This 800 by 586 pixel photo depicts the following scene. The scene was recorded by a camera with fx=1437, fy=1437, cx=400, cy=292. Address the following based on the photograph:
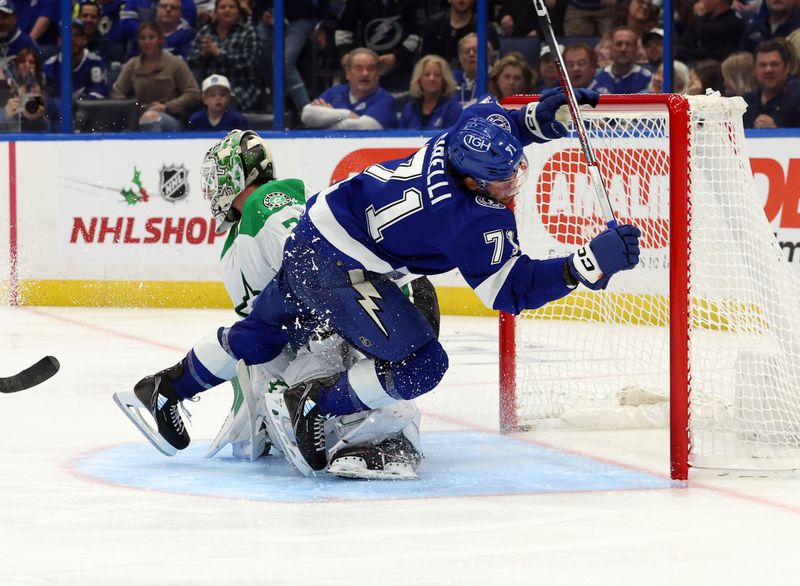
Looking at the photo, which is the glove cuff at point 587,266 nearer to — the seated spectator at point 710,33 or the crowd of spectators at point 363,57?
the crowd of spectators at point 363,57

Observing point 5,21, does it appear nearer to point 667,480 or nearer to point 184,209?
point 184,209

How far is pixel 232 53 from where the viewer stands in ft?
25.9

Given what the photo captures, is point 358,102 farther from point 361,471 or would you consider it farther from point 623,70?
point 361,471

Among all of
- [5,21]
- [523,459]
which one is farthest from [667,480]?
[5,21]

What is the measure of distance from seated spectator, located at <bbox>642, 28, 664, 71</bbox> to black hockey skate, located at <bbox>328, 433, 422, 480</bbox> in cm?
392

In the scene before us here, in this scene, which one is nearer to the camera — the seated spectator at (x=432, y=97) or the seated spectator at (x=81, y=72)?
the seated spectator at (x=432, y=97)

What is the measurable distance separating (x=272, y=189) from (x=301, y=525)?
1165 millimetres

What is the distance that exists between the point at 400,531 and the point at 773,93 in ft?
14.4

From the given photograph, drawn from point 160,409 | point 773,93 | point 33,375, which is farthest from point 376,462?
point 773,93

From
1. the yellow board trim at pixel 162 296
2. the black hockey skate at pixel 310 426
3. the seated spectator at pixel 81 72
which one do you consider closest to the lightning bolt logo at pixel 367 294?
the black hockey skate at pixel 310 426

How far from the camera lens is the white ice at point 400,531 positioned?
253 centimetres

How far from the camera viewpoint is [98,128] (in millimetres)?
8078

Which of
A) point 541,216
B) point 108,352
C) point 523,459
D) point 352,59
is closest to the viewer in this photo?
point 523,459

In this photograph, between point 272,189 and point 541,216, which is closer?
point 272,189
